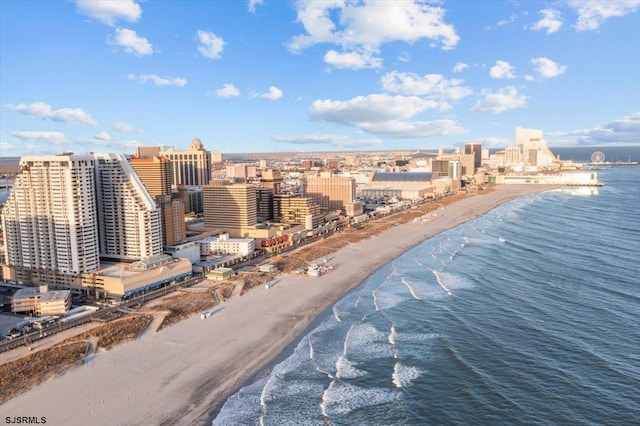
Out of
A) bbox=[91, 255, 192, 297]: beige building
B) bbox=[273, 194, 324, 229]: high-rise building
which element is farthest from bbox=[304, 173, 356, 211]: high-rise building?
bbox=[91, 255, 192, 297]: beige building

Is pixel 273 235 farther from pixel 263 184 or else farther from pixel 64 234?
pixel 64 234

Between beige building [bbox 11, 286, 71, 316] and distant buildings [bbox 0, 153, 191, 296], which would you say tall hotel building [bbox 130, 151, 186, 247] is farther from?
beige building [bbox 11, 286, 71, 316]

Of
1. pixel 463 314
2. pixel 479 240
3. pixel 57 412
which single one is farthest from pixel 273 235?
pixel 57 412

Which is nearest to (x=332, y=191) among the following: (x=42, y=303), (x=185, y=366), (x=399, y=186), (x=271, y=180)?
(x=271, y=180)

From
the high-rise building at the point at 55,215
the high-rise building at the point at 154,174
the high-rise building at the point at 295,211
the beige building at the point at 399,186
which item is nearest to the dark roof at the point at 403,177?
the beige building at the point at 399,186

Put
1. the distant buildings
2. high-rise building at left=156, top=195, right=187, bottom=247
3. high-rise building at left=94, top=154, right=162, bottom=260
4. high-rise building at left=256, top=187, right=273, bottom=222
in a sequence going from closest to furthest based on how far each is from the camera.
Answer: the distant buildings, high-rise building at left=94, top=154, right=162, bottom=260, high-rise building at left=156, top=195, right=187, bottom=247, high-rise building at left=256, top=187, right=273, bottom=222
